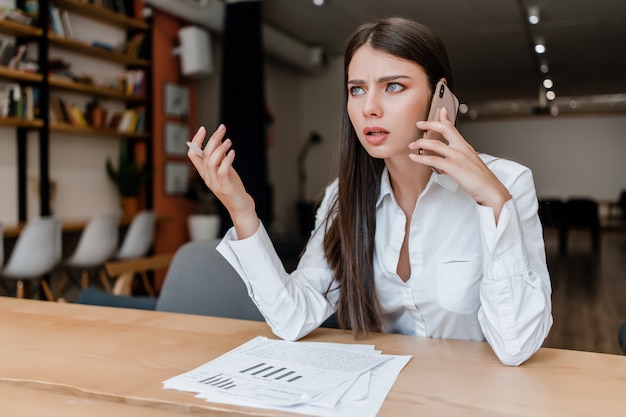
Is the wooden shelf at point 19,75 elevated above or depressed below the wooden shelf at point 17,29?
below

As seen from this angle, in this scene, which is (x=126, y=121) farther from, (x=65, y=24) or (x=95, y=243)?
(x=95, y=243)

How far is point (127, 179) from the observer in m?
5.45

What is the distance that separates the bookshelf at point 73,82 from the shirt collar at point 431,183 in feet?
12.2

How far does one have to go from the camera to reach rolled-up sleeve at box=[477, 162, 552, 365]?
39.2 inches

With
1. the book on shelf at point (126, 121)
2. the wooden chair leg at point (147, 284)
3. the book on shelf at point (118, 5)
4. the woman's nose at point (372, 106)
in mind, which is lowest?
the wooden chair leg at point (147, 284)

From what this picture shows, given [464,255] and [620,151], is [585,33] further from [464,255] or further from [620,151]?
[464,255]

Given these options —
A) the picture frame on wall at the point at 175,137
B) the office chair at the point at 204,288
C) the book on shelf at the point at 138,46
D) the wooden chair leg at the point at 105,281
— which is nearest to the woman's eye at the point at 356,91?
the office chair at the point at 204,288

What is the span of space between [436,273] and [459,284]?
0.05 meters

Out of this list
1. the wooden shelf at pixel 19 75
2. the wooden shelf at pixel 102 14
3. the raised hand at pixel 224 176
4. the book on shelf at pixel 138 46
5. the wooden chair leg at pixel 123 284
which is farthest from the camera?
the book on shelf at pixel 138 46

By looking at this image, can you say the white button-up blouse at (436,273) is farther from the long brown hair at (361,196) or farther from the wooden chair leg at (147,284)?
the wooden chair leg at (147,284)

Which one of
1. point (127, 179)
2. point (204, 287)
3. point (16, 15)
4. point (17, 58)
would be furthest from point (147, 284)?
point (204, 287)

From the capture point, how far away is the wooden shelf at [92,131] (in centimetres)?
470

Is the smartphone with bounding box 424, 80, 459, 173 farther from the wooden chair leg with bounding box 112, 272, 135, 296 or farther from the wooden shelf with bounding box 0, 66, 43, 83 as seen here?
the wooden shelf with bounding box 0, 66, 43, 83

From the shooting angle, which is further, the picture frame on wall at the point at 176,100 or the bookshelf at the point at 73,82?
the picture frame on wall at the point at 176,100
